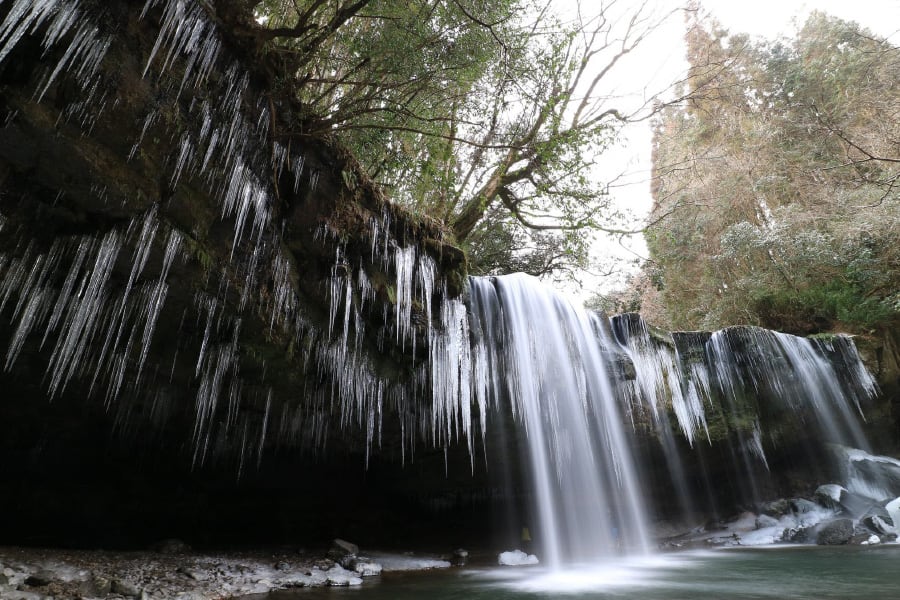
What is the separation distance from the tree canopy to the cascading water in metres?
5.86

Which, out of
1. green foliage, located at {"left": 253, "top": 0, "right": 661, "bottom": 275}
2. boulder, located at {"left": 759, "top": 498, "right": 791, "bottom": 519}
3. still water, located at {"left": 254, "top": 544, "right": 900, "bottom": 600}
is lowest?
still water, located at {"left": 254, "top": 544, "right": 900, "bottom": 600}

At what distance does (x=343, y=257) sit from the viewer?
606 centimetres

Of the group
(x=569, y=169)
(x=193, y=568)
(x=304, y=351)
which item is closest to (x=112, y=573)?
(x=193, y=568)

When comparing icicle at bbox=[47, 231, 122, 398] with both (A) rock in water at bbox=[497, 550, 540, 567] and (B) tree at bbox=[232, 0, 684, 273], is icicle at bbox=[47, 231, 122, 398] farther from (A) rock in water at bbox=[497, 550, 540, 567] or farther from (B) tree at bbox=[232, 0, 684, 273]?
(A) rock in water at bbox=[497, 550, 540, 567]

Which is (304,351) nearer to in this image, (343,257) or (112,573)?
(343,257)

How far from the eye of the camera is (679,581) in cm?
621

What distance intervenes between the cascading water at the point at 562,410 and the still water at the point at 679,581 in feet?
6.16

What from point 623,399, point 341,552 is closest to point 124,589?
point 341,552

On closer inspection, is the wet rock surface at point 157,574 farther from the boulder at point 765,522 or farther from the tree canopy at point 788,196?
the tree canopy at point 788,196

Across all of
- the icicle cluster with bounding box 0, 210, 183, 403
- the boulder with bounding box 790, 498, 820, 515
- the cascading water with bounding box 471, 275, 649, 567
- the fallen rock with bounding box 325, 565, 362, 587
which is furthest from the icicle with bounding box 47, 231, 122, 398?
the boulder with bounding box 790, 498, 820, 515

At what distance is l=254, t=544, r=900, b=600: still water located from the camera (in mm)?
5102

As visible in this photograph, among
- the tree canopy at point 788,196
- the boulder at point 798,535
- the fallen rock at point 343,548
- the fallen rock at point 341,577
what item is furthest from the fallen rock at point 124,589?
the tree canopy at point 788,196

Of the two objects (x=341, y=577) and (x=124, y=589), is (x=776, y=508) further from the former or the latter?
(x=124, y=589)

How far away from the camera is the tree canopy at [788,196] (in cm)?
1213
